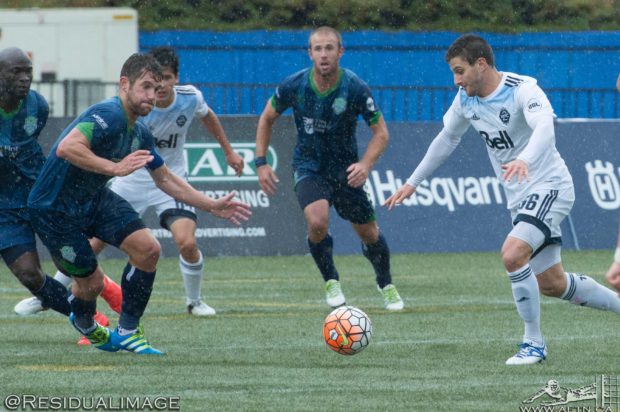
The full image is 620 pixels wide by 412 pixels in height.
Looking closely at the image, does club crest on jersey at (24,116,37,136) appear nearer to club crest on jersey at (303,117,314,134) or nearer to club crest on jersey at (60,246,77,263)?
club crest on jersey at (60,246,77,263)

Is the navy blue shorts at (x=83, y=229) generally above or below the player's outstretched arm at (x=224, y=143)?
above

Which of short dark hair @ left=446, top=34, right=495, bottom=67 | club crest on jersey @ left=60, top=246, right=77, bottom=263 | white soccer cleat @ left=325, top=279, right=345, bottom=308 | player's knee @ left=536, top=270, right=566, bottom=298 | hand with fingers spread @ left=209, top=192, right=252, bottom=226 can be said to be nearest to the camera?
club crest on jersey @ left=60, top=246, right=77, bottom=263

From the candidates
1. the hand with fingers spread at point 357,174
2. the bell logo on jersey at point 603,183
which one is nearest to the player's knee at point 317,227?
the hand with fingers spread at point 357,174

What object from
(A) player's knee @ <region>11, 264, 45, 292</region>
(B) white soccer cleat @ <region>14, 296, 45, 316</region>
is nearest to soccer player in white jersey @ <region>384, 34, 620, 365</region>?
(A) player's knee @ <region>11, 264, 45, 292</region>

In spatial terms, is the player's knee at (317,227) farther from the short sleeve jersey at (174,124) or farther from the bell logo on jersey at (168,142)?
the bell logo on jersey at (168,142)

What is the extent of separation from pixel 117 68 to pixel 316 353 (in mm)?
18495

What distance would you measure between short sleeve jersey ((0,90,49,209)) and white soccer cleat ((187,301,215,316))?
270 cm

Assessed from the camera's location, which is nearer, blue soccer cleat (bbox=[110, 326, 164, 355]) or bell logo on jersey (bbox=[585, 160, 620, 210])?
blue soccer cleat (bbox=[110, 326, 164, 355])

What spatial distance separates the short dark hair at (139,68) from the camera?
28.7ft

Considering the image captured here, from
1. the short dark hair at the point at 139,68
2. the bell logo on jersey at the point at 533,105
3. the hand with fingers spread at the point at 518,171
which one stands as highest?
the short dark hair at the point at 139,68

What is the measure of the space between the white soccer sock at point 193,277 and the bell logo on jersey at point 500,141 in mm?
3551

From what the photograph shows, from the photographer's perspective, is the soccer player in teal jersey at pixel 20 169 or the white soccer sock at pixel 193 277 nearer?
the soccer player in teal jersey at pixel 20 169

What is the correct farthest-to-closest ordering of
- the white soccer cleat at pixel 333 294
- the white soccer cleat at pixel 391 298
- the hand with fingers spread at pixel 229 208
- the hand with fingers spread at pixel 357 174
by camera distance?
the white soccer cleat at pixel 391 298 → the white soccer cleat at pixel 333 294 → the hand with fingers spread at pixel 357 174 → the hand with fingers spread at pixel 229 208

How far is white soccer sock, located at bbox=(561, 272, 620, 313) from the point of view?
9359mm
